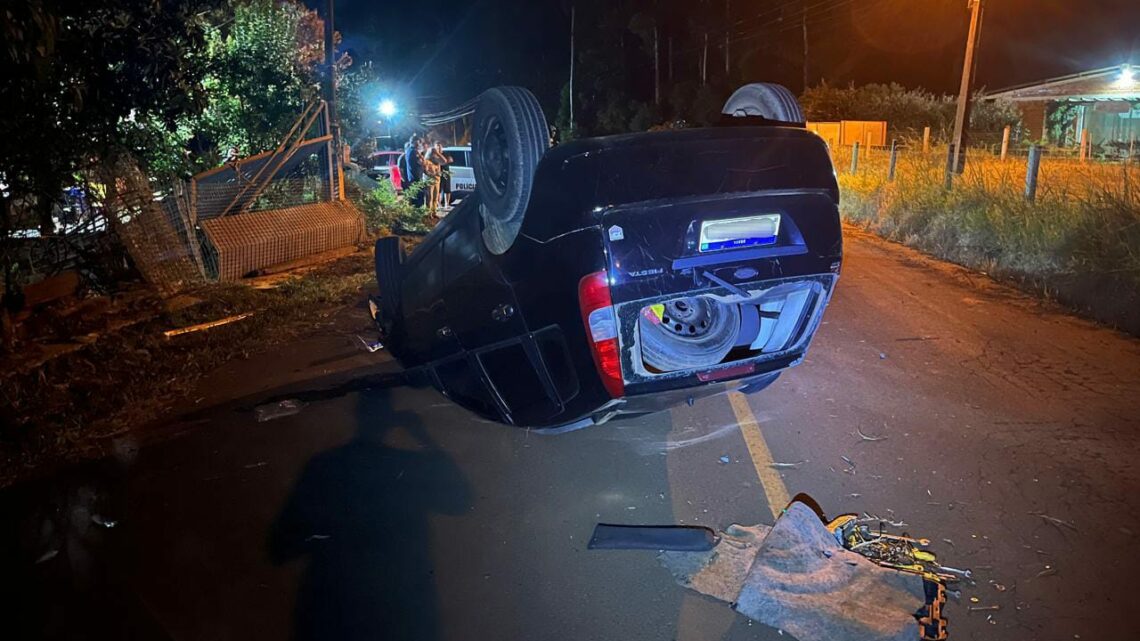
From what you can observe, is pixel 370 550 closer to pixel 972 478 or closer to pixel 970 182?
pixel 972 478

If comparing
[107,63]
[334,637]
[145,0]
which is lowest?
[334,637]

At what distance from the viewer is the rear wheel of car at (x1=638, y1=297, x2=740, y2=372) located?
14.6 ft

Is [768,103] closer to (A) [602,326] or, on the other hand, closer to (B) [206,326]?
(A) [602,326]

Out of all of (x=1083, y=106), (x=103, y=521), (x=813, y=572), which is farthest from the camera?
(x=1083, y=106)

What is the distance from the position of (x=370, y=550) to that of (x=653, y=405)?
168 centimetres

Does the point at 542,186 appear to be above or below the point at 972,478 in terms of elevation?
above

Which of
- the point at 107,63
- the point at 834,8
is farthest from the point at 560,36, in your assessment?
the point at 107,63

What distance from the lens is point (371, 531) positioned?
4.21 metres

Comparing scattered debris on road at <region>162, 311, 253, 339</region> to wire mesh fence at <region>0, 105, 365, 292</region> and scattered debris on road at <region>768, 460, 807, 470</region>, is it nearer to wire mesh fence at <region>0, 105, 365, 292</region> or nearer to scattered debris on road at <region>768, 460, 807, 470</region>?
wire mesh fence at <region>0, 105, 365, 292</region>

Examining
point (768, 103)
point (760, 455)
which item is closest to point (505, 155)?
point (768, 103)

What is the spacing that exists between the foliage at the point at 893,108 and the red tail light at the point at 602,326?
109 feet

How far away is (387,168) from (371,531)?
72.2 feet

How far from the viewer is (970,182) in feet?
45.5

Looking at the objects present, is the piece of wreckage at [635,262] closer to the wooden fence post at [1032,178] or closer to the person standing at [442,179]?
the wooden fence post at [1032,178]
